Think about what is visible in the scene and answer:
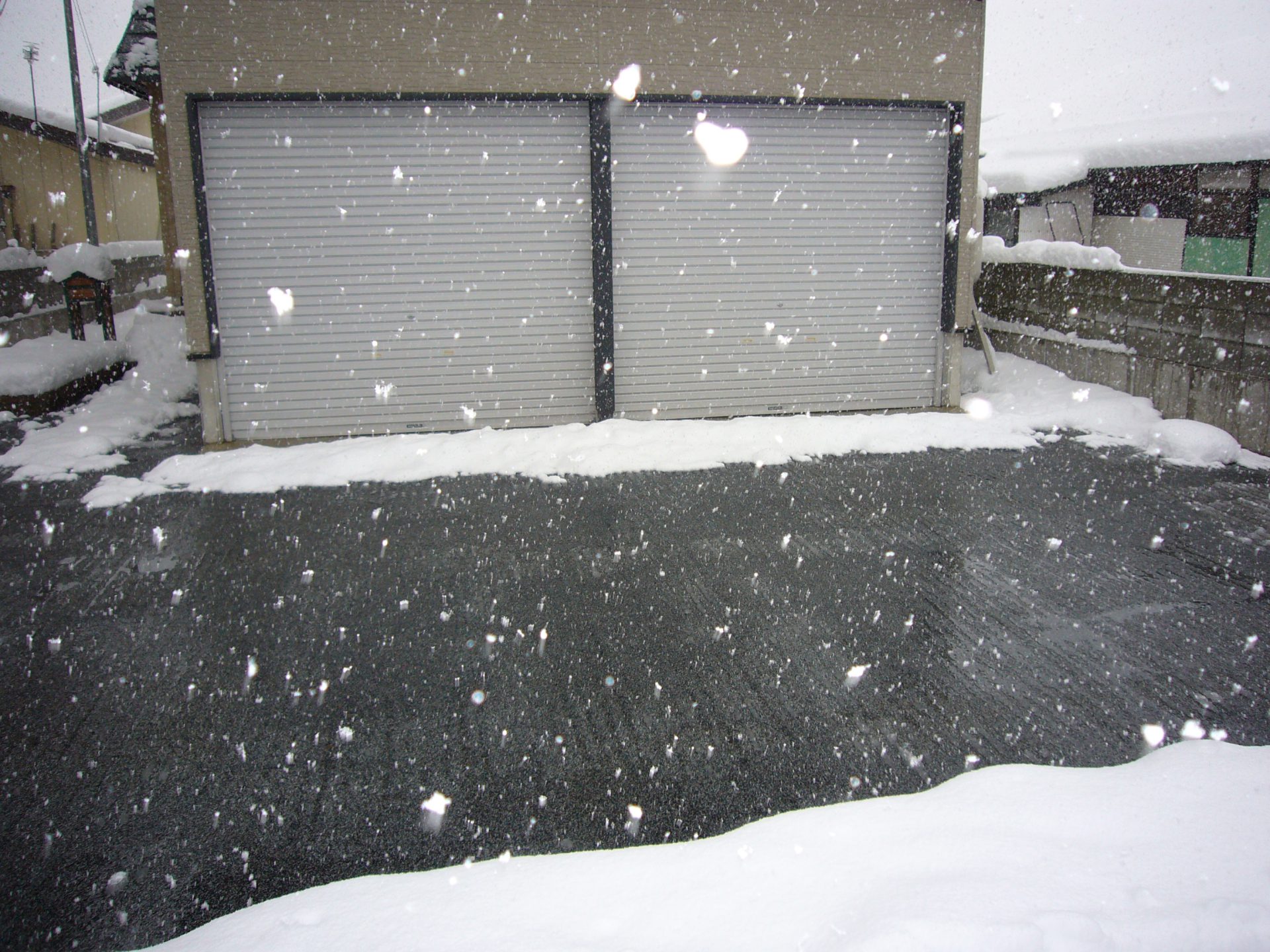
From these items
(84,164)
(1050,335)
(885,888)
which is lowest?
(885,888)

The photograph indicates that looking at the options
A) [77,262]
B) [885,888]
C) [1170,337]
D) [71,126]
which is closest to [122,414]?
[77,262]

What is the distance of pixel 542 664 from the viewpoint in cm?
434

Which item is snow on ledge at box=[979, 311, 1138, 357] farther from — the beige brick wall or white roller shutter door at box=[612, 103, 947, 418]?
the beige brick wall

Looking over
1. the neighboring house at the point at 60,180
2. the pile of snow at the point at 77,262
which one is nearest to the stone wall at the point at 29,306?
the pile of snow at the point at 77,262

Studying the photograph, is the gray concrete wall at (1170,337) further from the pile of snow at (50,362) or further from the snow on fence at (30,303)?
the snow on fence at (30,303)

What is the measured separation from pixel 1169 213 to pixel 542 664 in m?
18.7

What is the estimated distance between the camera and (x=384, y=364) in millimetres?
9766

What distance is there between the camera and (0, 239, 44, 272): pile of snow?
1532 cm

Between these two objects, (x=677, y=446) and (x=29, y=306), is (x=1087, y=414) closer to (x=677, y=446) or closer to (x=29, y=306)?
(x=677, y=446)

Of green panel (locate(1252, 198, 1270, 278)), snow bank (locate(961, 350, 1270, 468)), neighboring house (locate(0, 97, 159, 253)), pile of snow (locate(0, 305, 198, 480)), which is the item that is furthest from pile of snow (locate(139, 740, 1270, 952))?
neighboring house (locate(0, 97, 159, 253))

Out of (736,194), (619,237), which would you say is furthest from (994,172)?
(619,237)

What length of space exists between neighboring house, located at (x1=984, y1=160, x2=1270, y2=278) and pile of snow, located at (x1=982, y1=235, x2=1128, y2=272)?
6119 millimetres

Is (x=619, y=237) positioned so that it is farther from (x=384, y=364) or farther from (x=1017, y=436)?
(x=1017, y=436)

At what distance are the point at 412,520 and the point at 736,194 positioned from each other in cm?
591
